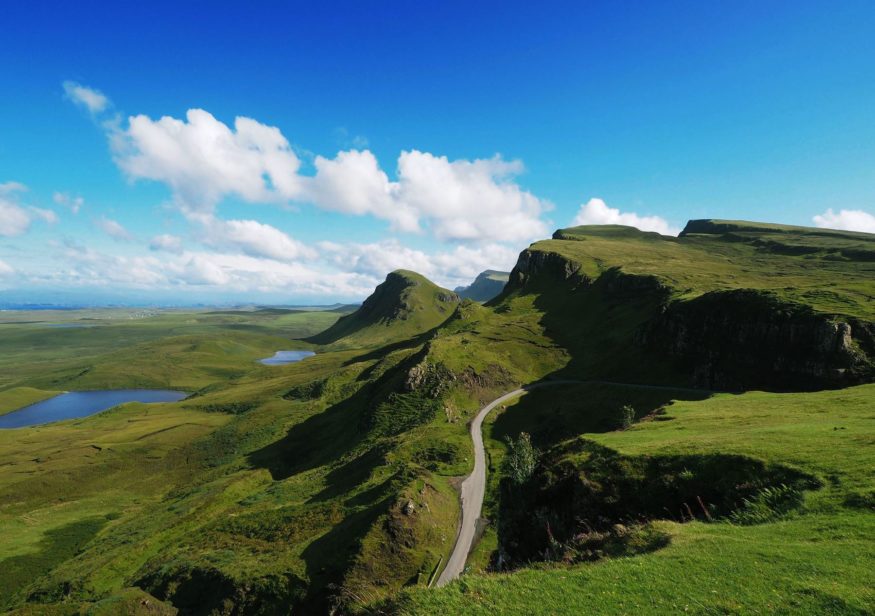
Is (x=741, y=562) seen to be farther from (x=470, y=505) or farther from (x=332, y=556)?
(x=470, y=505)

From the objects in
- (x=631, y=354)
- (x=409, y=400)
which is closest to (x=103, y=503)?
(x=409, y=400)

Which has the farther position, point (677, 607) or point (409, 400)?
point (409, 400)

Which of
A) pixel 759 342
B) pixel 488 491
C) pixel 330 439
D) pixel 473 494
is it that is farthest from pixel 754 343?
pixel 330 439

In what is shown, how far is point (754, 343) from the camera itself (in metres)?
114

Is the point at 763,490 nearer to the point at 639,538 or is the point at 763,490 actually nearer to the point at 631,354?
the point at 639,538

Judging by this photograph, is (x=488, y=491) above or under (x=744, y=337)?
under

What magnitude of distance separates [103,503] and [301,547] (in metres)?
104

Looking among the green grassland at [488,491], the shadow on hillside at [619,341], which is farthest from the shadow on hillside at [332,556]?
the shadow on hillside at [619,341]

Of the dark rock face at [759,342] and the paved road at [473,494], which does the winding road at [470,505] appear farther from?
the dark rock face at [759,342]

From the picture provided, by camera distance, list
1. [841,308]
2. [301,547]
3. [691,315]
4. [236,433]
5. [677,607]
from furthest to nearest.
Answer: [236,433] → [691,315] → [841,308] → [301,547] → [677,607]

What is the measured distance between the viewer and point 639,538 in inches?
1099

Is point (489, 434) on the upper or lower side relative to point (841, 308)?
lower

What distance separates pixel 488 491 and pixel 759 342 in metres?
89.4

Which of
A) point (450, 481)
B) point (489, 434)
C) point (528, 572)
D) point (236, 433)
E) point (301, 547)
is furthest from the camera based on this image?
point (236, 433)
